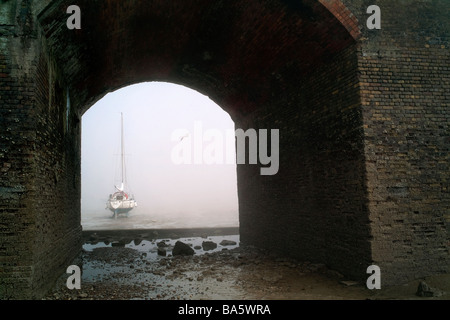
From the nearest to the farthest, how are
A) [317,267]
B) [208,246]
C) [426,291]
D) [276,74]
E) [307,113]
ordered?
[426,291] < [317,267] < [307,113] < [276,74] < [208,246]

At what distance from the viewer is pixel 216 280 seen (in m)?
7.41

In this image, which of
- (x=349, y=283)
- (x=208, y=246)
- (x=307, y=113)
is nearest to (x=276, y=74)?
(x=307, y=113)

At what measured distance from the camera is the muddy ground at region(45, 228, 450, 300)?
591 centimetres

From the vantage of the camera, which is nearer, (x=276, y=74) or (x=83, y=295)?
(x=83, y=295)

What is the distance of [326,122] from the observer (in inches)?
282

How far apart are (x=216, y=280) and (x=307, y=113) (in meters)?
4.41

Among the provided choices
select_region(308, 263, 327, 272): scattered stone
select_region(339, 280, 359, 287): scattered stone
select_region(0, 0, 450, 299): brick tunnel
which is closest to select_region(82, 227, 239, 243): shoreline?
select_region(0, 0, 450, 299): brick tunnel

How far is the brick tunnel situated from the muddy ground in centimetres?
37

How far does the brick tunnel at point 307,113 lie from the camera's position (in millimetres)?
5164

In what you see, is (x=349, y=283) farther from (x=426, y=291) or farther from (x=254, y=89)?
(x=254, y=89)

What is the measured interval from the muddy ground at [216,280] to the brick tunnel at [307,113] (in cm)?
37

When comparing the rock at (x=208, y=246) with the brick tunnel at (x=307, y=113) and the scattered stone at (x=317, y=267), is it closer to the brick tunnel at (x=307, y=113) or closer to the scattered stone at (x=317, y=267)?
the brick tunnel at (x=307, y=113)

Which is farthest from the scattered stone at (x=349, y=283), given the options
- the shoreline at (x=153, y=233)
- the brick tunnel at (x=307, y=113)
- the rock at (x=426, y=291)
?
the shoreline at (x=153, y=233)
